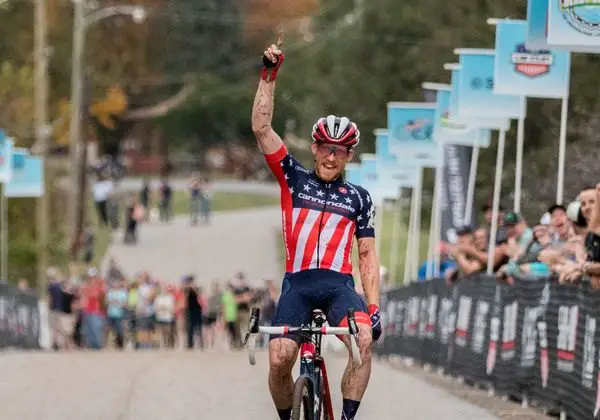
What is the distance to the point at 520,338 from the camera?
59.4 feet

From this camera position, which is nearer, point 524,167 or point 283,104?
point 524,167

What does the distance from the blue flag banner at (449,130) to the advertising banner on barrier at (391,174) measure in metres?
5.38

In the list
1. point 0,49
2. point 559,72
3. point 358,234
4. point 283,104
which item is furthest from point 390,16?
point 358,234

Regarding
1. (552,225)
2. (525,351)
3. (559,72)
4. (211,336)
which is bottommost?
(211,336)

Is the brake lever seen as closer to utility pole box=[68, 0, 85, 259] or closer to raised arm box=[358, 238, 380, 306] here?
raised arm box=[358, 238, 380, 306]

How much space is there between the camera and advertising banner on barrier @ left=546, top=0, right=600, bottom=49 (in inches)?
607

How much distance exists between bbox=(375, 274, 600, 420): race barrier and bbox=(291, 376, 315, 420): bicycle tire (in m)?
4.02

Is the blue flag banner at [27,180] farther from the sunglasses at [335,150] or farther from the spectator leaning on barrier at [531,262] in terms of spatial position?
the sunglasses at [335,150]

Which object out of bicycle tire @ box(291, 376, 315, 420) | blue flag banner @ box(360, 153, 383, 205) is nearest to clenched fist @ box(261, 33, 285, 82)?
bicycle tire @ box(291, 376, 315, 420)

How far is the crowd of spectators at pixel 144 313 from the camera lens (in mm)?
38875

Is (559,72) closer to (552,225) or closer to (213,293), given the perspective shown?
(552,225)

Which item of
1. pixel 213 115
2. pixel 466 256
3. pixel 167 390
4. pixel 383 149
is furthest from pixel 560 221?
pixel 213 115

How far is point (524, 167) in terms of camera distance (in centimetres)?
3822

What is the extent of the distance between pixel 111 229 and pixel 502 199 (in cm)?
3353
